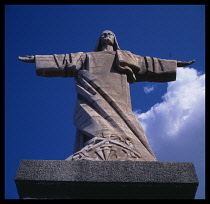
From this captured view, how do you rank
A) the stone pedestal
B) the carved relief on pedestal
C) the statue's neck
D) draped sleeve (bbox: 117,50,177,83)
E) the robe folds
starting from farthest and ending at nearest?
1. the statue's neck
2. draped sleeve (bbox: 117,50,177,83)
3. the robe folds
4. the carved relief on pedestal
5. the stone pedestal

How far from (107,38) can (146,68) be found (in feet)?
4.08

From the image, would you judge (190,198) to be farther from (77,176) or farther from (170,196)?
(77,176)

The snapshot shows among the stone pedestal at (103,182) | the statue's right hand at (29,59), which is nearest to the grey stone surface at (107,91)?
the statue's right hand at (29,59)

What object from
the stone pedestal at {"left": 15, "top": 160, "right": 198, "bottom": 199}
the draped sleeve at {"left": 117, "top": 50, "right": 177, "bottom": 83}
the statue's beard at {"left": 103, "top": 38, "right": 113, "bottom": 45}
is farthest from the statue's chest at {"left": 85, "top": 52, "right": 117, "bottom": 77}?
the stone pedestal at {"left": 15, "top": 160, "right": 198, "bottom": 199}

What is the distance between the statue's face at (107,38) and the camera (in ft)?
38.3

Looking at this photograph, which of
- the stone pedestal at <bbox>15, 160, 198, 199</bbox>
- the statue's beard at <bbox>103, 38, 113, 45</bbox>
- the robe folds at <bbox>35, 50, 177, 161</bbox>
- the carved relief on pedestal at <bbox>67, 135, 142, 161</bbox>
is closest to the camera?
the stone pedestal at <bbox>15, 160, 198, 199</bbox>

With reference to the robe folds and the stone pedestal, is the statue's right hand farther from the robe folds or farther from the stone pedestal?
the stone pedestal

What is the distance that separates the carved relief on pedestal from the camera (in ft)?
25.7

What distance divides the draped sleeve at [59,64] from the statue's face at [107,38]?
842mm

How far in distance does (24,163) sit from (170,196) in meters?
1.94

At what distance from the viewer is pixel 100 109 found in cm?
945

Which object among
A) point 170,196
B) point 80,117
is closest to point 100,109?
point 80,117

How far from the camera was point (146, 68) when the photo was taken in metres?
11.2

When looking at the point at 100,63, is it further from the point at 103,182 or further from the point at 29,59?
the point at 103,182
